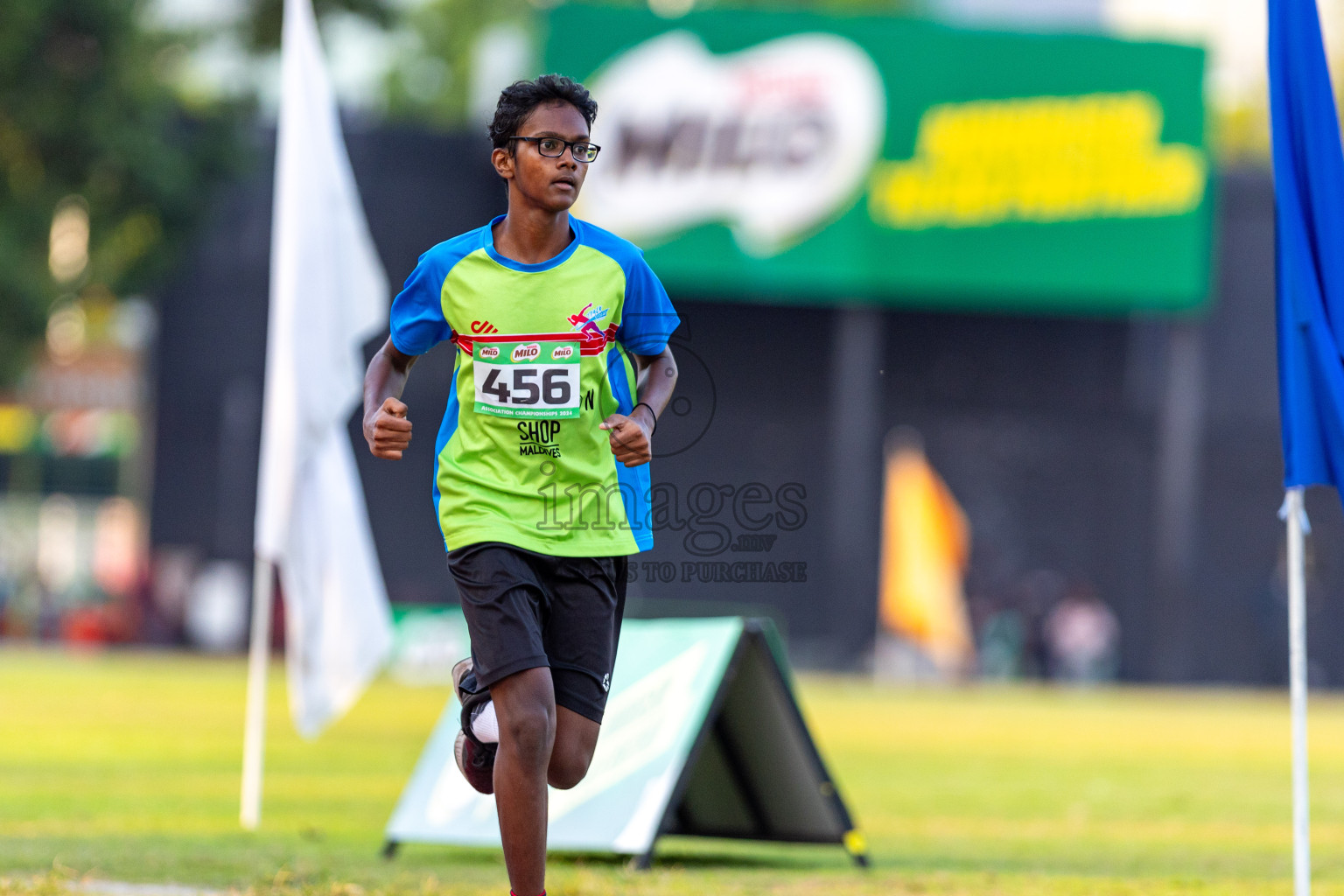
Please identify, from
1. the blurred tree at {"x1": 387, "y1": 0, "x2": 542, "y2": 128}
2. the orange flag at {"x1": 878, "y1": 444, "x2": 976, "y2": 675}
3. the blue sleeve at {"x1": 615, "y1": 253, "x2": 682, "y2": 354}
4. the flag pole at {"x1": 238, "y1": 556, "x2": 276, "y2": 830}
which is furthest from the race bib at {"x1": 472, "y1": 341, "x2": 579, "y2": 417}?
the blurred tree at {"x1": 387, "y1": 0, "x2": 542, "y2": 128}

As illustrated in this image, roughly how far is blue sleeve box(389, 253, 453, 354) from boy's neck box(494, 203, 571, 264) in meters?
0.19

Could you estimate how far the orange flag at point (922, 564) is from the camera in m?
30.3

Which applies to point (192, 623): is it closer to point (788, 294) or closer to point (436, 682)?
point (436, 682)

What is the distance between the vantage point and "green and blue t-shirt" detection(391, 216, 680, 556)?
4.91m

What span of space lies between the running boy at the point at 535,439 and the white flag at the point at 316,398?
4.71m

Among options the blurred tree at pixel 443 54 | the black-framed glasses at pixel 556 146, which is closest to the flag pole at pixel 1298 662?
the black-framed glasses at pixel 556 146

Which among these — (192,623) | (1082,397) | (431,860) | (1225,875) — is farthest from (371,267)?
(1082,397)

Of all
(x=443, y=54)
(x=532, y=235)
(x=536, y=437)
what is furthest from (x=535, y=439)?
Result: (x=443, y=54)

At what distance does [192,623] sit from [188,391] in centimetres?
440

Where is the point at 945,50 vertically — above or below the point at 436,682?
above

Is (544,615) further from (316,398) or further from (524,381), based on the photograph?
(316,398)

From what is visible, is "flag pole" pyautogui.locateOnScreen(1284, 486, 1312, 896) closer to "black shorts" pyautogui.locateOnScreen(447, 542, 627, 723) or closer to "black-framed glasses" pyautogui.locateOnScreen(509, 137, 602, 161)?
"black shorts" pyautogui.locateOnScreen(447, 542, 627, 723)

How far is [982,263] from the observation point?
3291 cm

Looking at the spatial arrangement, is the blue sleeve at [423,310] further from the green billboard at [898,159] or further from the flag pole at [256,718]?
the green billboard at [898,159]
